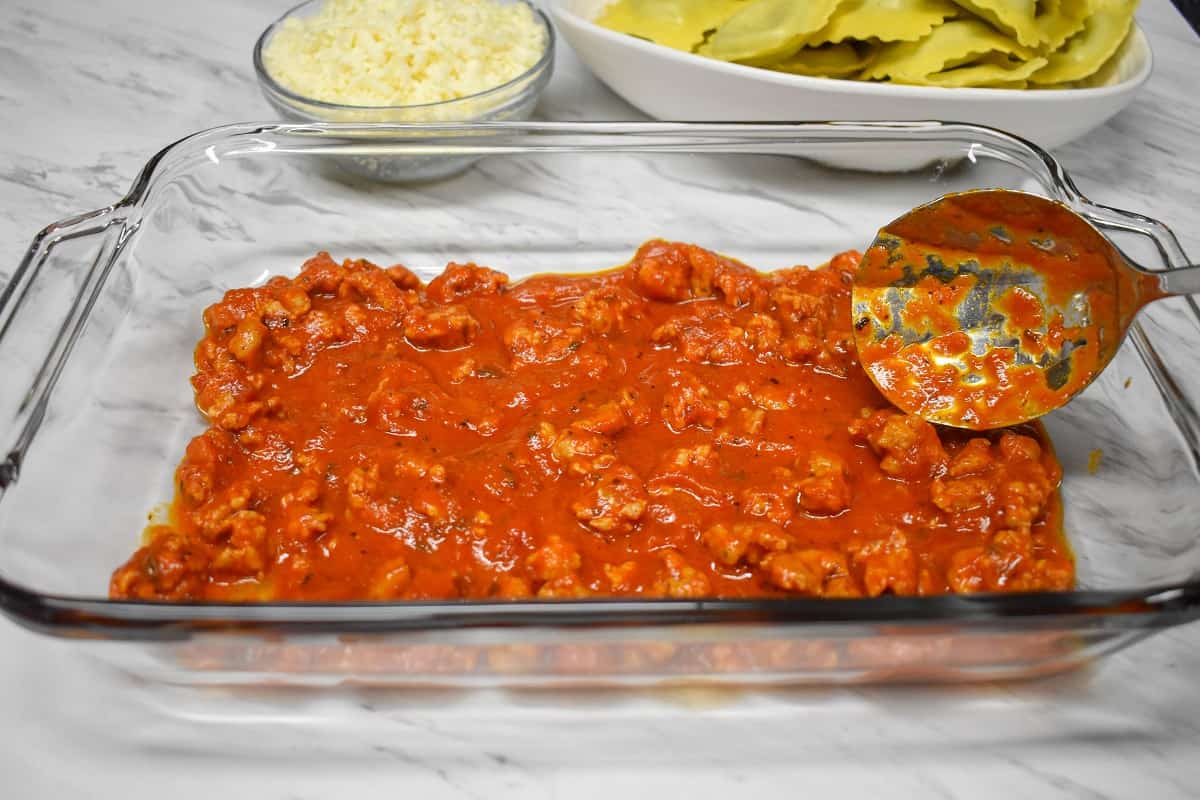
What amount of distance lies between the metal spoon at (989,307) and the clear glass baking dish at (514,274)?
0.14 metres

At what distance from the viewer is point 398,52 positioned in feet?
8.96

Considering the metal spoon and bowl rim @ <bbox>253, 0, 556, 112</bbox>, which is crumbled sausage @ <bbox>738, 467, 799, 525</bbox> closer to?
the metal spoon

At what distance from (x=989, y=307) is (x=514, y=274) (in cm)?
114

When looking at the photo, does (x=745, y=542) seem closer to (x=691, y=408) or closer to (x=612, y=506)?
(x=612, y=506)

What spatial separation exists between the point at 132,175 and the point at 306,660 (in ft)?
6.21

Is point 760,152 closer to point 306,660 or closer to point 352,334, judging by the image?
point 352,334

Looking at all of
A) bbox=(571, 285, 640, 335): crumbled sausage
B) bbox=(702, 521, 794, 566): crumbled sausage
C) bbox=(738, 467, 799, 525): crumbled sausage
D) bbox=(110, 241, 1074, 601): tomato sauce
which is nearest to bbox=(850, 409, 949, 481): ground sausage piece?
bbox=(110, 241, 1074, 601): tomato sauce

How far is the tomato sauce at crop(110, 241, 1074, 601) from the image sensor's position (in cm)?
184

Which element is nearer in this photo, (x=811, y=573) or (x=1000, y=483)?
(x=811, y=573)

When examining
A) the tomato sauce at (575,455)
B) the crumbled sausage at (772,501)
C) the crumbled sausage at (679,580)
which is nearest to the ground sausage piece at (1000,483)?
the tomato sauce at (575,455)

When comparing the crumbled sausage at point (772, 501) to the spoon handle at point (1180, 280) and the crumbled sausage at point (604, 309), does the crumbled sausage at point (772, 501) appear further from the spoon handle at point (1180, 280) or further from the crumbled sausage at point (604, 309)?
the spoon handle at point (1180, 280)

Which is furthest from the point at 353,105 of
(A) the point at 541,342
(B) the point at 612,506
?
(B) the point at 612,506

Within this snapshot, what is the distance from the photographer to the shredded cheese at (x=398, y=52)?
8.80 ft

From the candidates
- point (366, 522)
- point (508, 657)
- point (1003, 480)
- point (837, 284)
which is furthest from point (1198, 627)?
point (366, 522)
